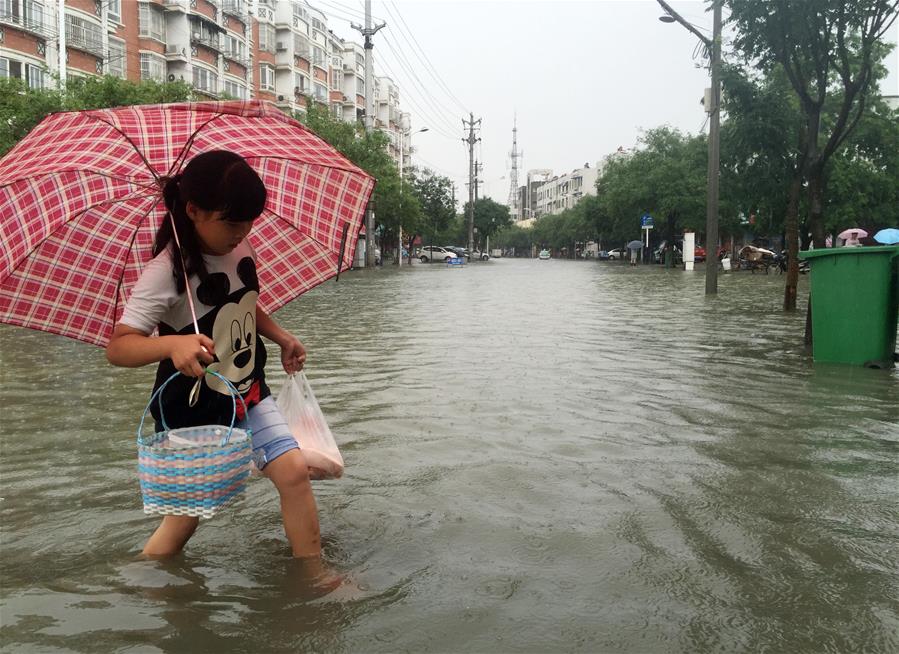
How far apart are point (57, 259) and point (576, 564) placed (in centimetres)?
225

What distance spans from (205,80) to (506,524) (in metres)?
59.8

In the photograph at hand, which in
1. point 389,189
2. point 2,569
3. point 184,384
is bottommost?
point 2,569

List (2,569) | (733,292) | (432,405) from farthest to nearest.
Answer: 1. (733,292)
2. (432,405)
3. (2,569)

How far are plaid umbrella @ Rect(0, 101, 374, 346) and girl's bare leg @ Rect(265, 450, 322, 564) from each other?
1000 millimetres

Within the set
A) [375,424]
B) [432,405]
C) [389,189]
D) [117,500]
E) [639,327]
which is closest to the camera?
[117,500]

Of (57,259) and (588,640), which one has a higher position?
(57,259)

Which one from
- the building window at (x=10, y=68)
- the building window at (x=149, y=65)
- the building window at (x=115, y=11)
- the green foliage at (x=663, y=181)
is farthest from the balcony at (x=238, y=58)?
the green foliage at (x=663, y=181)

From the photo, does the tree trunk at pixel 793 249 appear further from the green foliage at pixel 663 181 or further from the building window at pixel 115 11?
the building window at pixel 115 11

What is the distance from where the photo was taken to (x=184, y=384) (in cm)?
273

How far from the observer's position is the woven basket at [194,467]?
2.57 meters

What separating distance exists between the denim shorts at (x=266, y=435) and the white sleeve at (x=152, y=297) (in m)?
0.44

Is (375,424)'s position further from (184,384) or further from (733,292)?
(733,292)

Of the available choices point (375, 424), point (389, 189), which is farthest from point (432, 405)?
point (389, 189)

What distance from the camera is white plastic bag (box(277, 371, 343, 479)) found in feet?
10.1
